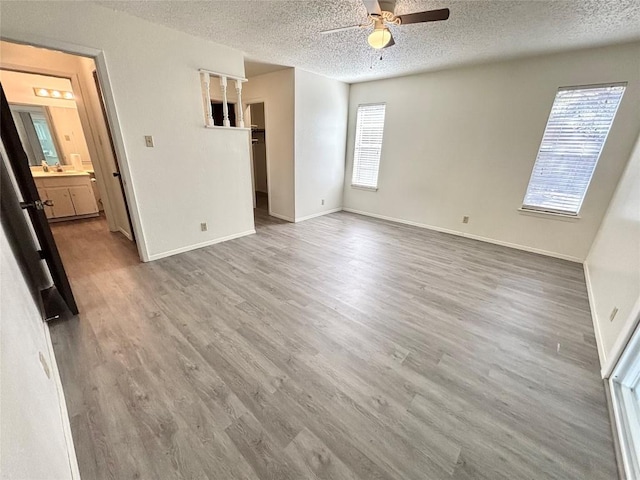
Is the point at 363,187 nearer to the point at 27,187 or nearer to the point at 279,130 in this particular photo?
the point at 279,130

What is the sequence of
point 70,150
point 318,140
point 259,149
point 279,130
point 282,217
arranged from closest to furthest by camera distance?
point 279,130, point 70,150, point 318,140, point 282,217, point 259,149

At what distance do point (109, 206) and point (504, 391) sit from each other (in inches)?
207

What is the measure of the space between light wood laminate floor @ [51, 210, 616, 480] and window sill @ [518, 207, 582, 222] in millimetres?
746

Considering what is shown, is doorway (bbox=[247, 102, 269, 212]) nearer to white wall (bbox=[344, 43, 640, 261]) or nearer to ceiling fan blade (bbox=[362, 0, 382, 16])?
white wall (bbox=[344, 43, 640, 261])

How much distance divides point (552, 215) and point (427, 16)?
10.3 ft

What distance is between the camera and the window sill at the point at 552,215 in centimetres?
340

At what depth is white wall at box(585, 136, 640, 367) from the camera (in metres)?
1.76

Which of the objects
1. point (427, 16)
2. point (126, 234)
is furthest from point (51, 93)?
point (427, 16)

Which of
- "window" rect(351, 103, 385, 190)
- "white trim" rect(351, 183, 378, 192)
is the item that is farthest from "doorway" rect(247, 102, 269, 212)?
"window" rect(351, 103, 385, 190)

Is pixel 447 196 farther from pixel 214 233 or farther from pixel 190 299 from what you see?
pixel 190 299

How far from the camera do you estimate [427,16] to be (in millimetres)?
2014

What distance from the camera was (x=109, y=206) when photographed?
3.99m

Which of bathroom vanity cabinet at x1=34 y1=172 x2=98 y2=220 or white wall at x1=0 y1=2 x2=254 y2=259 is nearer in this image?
white wall at x1=0 y1=2 x2=254 y2=259

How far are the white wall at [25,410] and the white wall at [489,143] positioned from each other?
4.91 meters
